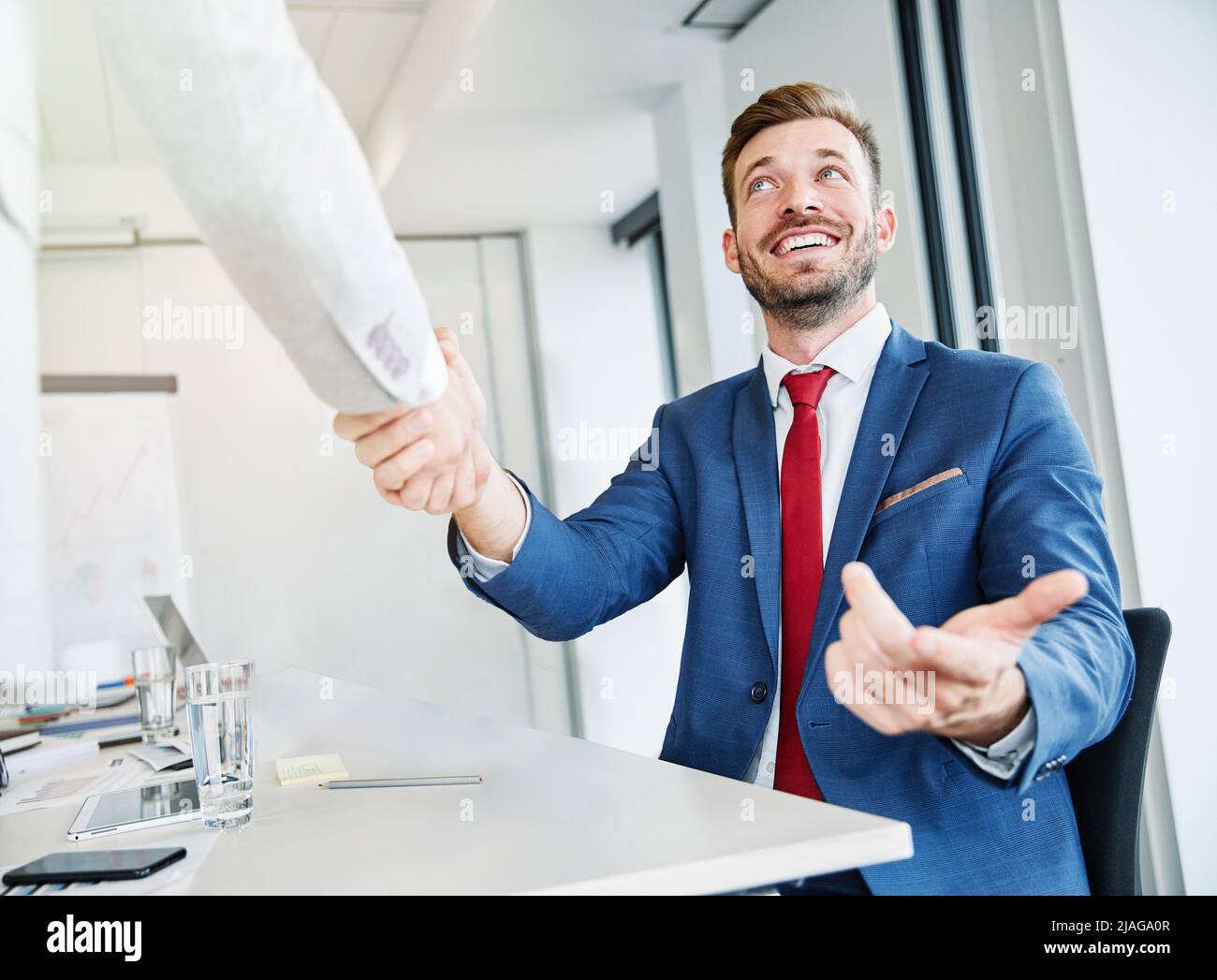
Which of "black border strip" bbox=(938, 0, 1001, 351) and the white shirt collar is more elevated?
"black border strip" bbox=(938, 0, 1001, 351)

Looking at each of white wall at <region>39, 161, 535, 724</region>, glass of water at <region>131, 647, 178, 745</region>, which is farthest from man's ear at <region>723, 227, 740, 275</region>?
white wall at <region>39, 161, 535, 724</region>

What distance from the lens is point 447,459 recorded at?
107 cm

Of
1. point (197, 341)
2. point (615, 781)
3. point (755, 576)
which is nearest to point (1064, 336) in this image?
point (755, 576)

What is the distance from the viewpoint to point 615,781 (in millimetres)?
1053

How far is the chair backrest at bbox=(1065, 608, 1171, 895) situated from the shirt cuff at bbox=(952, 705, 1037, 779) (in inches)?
9.9

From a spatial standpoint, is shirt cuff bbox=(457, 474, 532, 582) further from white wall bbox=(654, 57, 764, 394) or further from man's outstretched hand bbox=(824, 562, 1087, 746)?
white wall bbox=(654, 57, 764, 394)

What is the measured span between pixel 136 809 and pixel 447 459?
1.79 ft

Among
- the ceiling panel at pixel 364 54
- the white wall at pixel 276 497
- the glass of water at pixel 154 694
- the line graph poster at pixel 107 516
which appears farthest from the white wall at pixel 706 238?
the line graph poster at pixel 107 516

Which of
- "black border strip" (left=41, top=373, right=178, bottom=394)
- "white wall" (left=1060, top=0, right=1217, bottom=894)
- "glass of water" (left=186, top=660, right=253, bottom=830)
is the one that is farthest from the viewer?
"black border strip" (left=41, top=373, right=178, bottom=394)

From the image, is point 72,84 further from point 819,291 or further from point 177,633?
point 819,291

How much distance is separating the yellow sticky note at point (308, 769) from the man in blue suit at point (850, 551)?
0.99 feet

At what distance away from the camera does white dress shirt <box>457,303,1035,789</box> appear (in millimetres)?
1371

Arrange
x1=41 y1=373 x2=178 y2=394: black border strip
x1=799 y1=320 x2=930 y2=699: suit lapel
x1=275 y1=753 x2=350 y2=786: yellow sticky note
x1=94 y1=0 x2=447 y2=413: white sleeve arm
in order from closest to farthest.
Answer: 1. x1=94 y1=0 x2=447 y2=413: white sleeve arm
2. x1=275 y1=753 x2=350 y2=786: yellow sticky note
3. x1=799 y1=320 x2=930 y2=699: suit lapel
4. x1=41 y1=373 x2=178 y2=394: black border strip

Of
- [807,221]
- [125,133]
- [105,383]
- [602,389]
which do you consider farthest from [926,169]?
[105,383]
